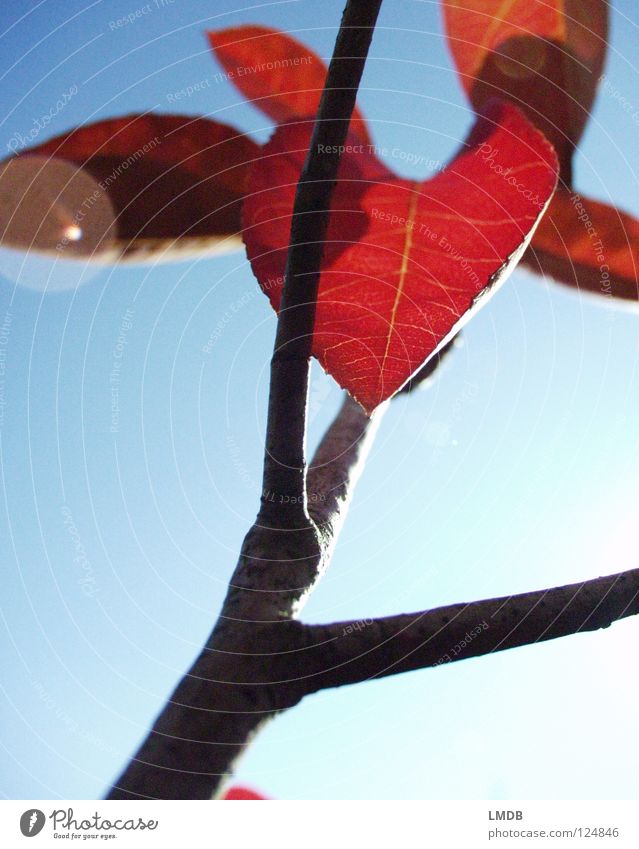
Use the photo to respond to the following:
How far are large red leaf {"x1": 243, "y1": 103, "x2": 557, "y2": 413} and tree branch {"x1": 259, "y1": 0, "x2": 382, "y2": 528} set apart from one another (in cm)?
18

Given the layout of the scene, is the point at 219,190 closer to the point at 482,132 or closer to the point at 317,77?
the point at 317,77

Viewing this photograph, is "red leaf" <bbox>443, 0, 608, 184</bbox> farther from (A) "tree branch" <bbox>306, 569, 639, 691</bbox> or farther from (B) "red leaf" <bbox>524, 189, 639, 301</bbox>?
(A) "tree branch" <bbox>306, 569, 639, 691</bbox>

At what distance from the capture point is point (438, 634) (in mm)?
370

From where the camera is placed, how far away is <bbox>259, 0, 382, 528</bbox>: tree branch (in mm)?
348

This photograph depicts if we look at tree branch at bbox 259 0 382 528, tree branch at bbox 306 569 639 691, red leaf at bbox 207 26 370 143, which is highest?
red leaf at bbox 207 26 370 143

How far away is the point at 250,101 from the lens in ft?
2.16

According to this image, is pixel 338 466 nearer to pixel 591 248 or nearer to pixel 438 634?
pixel 438 634

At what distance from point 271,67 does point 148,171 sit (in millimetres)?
183

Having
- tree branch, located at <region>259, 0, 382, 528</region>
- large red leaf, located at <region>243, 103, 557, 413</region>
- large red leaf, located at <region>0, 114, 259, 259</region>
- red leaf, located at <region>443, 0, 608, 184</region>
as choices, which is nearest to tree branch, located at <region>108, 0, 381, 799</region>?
tree branch, located at <region>259, 0, 382, 528</region>

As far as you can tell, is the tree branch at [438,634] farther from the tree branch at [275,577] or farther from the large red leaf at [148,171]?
the large red leaf at [148,171]

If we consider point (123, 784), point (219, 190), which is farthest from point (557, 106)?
point (123, 784)

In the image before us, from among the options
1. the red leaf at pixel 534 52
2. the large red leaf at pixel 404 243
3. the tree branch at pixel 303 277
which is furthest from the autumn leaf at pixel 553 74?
the tree branch at pixel 303 277

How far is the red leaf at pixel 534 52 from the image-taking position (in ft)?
2.23

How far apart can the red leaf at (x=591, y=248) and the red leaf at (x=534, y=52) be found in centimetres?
5
